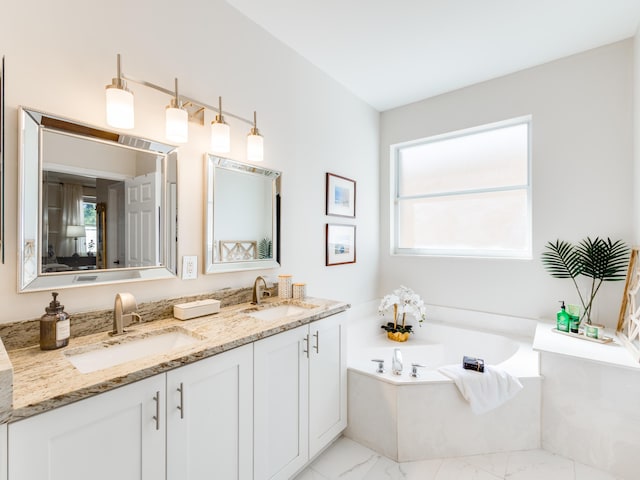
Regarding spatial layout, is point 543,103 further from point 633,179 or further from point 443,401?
point 443,401

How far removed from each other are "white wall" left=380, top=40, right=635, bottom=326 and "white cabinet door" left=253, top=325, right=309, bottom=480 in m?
1.92

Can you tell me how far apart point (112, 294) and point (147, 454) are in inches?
28.3

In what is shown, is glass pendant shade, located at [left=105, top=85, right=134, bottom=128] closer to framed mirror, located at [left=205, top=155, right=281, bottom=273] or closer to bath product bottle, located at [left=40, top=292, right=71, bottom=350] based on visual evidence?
framed mirror, located at [left=205, top=155, right=281, bottom=273]

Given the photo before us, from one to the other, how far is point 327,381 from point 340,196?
1.61 m

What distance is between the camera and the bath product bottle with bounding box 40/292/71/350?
3.79 ft

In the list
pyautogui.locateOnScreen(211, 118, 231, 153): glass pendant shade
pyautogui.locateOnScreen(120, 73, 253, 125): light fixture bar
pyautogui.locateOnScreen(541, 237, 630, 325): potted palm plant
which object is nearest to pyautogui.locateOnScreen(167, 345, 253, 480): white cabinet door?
pyautogui.locateOnScreen(211, 118, 231, 153): glass pendant shade

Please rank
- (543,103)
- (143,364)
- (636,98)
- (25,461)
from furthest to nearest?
(543,103) < (636,98) < (143,364) < (25,461)

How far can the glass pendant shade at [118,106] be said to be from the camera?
131 cm

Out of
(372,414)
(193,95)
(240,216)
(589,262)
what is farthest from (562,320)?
(193,95)

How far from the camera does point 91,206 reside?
1385 millimetres

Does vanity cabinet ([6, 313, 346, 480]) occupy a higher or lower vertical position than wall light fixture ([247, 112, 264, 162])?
lower

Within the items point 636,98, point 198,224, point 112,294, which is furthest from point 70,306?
point 636,98

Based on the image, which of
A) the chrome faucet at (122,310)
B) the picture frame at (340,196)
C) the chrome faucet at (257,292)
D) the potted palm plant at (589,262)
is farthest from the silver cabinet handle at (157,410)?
the potted palm plant at (589,262)

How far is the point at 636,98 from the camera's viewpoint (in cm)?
218
